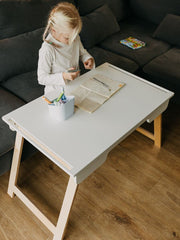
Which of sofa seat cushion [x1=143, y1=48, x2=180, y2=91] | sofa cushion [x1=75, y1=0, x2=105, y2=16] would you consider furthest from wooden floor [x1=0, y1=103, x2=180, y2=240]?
sofa cushion [x1=75, y1=0, x2=105, y2=16]

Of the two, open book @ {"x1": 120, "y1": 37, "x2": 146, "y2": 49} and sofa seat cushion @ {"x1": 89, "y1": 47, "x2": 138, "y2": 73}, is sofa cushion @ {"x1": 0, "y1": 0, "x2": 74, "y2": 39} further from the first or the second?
open book @ {"x1": 120, "y1": 37, "x2": 146, "y2": 49}

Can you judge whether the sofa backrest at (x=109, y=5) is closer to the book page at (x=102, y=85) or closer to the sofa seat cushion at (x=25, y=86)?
the sofa seat cushion at (x=25, y=86)

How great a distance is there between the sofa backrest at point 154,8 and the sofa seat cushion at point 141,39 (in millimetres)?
81

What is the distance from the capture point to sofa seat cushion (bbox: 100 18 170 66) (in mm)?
2297

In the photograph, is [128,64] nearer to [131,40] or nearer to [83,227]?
[131,40]

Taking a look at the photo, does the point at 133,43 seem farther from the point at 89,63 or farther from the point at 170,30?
the point at 89,63

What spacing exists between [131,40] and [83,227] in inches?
69.3

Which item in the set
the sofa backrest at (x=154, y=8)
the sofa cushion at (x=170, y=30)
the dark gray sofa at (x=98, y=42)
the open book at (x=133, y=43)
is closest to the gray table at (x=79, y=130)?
the dark gray sofa at (x=98, y=42)

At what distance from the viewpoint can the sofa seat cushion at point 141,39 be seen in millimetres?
2297

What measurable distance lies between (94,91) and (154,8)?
5.29 feet

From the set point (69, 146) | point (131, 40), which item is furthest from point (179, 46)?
point (69, 146)

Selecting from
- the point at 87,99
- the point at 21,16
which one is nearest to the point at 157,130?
the point at 87,99

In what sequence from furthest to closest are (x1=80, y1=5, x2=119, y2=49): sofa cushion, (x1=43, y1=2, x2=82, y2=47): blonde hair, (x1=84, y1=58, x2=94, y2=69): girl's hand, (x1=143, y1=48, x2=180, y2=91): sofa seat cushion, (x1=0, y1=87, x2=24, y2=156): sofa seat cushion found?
1. (x1=80, y1=5, x2=119, y2=49): sofa cushion
2. (x1=143, y1=48, x2=180, y2=91): sofa seat cushion
3. (x1=84, y1=58, x2=94, y2=69): girl's hand
4. (x1=0, y1=87, x2=24, y2=156): sofa seat cushion
5. (x1=43, y1=2, x2=82, y2=47): blonde hair

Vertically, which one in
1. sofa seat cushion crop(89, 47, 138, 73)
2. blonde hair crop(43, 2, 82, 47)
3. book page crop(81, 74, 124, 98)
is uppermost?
blonde hair crop(43, 2, 82, 47)
